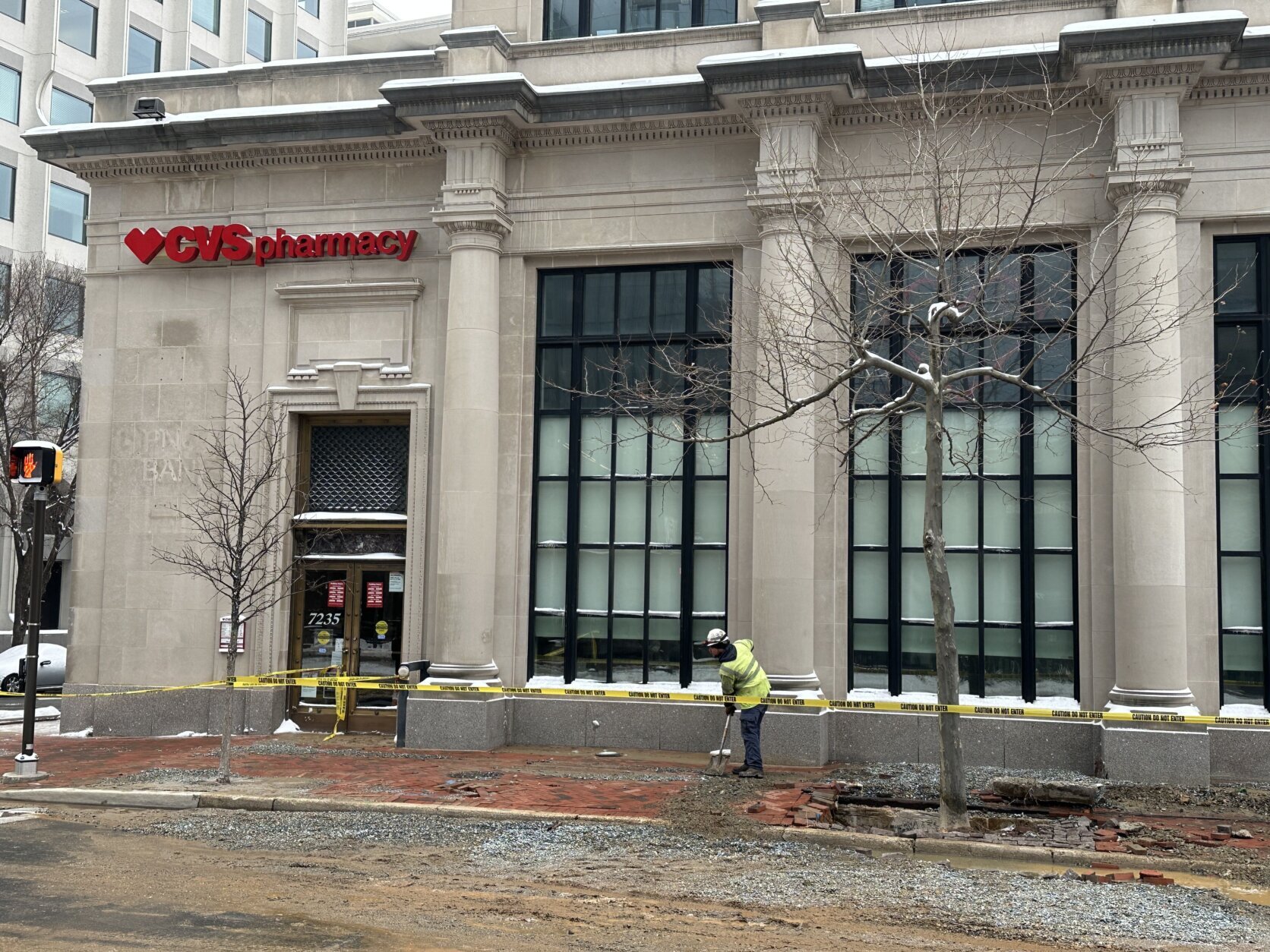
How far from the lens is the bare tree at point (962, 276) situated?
15.0m

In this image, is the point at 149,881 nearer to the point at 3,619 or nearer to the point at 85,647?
the point at 85,647

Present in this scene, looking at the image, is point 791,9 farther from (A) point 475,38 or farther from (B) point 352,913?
(B) point 352,913

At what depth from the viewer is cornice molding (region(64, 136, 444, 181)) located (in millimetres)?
18344

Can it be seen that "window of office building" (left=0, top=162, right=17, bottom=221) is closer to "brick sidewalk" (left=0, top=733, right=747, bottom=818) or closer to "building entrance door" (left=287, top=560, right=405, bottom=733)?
"brick sidewalk" (left=0, top=733, right=747, bottom=818)

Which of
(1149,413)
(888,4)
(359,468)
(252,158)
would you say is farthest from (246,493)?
(1149,413)

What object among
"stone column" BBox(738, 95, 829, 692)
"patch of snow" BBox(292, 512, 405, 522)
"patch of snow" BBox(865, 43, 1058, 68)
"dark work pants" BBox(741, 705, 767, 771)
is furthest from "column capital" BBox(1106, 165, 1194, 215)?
"patch of snow" BBox(292, 512, 405, 522)

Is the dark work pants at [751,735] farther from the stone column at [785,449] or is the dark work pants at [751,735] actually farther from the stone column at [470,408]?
the stone column at [470,408]

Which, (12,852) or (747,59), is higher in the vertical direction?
(747,59)

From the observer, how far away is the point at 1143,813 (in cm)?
1253

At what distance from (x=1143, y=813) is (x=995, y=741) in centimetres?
306

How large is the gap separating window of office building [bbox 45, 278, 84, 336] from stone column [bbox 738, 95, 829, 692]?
22.2 m

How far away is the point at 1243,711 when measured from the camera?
1505 cm

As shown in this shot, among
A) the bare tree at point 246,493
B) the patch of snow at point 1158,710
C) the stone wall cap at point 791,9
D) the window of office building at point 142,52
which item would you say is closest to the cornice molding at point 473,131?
the stone wall cap at point 791,9

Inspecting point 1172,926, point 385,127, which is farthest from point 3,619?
point 1172,926
